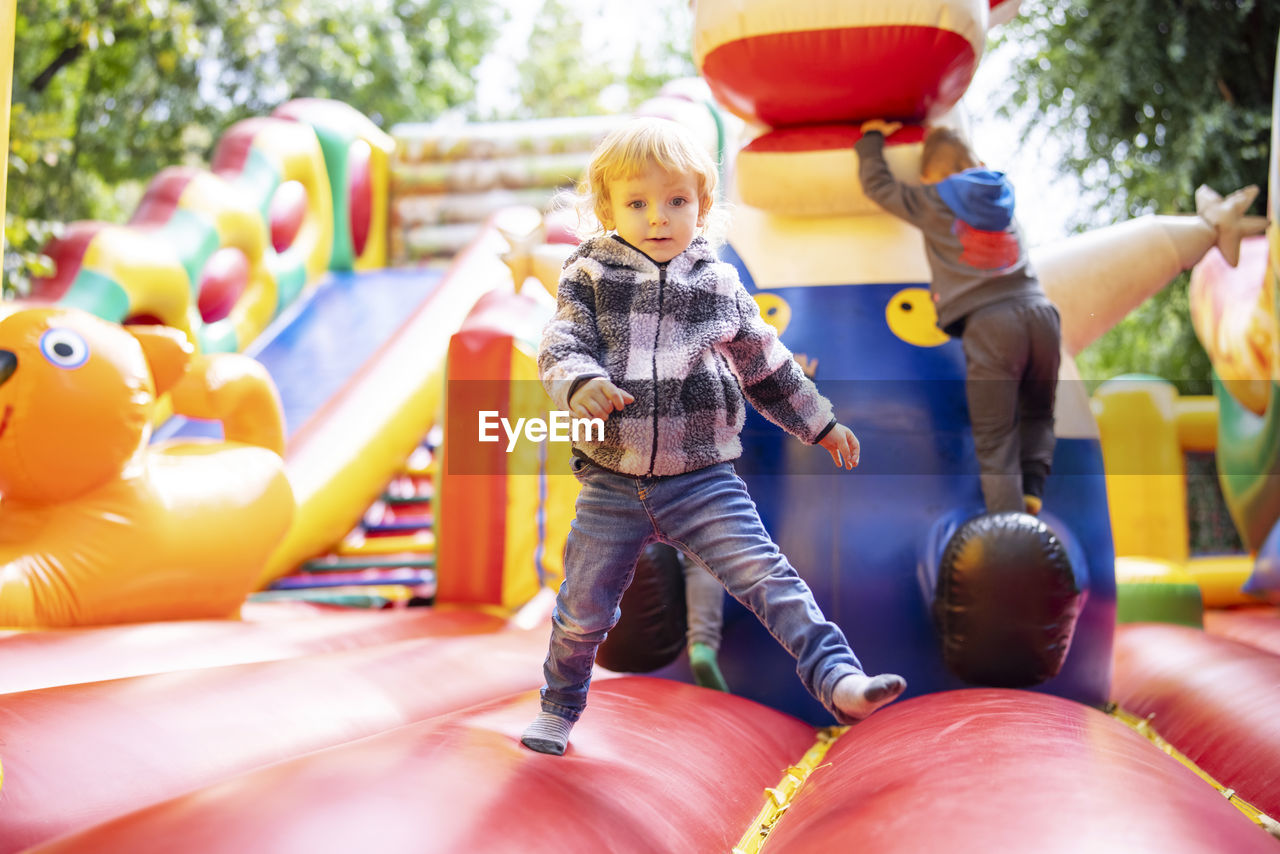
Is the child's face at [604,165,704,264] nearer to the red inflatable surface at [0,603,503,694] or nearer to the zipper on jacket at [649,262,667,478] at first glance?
the zipper on jacket at [649,262,667,478]

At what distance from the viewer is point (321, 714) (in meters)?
1.55

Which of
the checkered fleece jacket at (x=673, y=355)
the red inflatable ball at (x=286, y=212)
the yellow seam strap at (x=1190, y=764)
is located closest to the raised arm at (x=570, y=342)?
the checkered fleece jacket at (x=673, y=355)

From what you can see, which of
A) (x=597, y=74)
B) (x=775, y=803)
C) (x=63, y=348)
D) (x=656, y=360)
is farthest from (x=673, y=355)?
(x=597, y=74)

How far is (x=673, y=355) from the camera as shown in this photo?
1307 mm

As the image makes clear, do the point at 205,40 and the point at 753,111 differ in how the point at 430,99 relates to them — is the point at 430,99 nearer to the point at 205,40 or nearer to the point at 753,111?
the point at 205,40

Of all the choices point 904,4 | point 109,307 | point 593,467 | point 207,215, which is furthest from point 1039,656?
point 207,215

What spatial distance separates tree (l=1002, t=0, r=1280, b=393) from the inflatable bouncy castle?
2.98m

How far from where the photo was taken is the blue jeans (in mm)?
1284

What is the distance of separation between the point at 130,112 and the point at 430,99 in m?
2.81

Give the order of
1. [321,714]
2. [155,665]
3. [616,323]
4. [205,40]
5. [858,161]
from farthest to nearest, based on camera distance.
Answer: [205,40] → [858,161] → [155,665] → [321,714] → [616,323]

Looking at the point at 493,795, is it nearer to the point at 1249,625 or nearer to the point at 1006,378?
the point at 1006,378

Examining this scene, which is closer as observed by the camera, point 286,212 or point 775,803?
point 775,803

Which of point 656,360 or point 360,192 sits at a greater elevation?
point 360,192

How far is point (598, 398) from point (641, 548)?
0.24 meters
